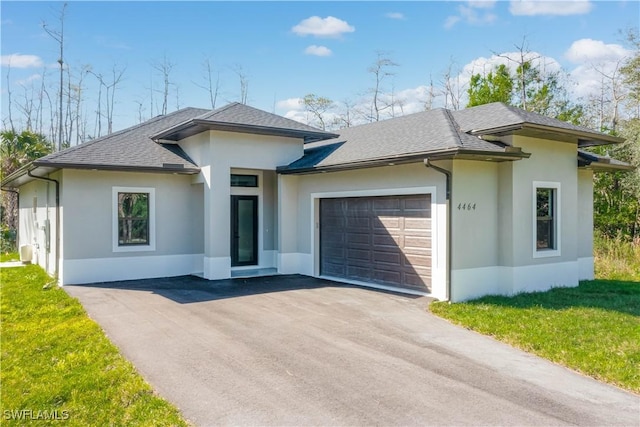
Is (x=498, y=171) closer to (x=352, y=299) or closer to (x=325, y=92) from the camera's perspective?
(x=352, y=299)

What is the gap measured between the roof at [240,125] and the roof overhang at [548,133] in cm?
495

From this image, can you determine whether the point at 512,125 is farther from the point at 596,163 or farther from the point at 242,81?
the point at 242,81

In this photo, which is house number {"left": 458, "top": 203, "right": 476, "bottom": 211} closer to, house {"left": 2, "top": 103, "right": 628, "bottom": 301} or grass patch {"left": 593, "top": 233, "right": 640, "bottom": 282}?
house {"left": 2, "top": 103, "right": 628, "bottom": 301}

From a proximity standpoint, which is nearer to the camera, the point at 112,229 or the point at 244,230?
the point at 112,229

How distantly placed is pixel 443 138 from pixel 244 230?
22.3 ft

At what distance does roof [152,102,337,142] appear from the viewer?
1168cm

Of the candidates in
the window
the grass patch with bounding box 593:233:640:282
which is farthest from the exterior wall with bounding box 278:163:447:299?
the grass patch with bounding box 593:233:640:282

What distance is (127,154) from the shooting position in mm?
12219

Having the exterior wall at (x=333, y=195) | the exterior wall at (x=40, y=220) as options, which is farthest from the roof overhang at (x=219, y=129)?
the exterior wall at (x=40, y=220)

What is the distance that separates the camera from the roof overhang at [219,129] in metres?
11.6

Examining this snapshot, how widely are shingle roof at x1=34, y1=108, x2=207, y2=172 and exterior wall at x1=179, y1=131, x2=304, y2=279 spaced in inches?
24.1

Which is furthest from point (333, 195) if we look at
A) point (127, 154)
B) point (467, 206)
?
point (127, 154)

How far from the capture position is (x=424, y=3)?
52.2 ft

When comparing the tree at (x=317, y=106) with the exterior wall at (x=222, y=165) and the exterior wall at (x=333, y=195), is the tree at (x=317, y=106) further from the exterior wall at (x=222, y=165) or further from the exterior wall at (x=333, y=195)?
the exterior wall at (x=333, y=195)
